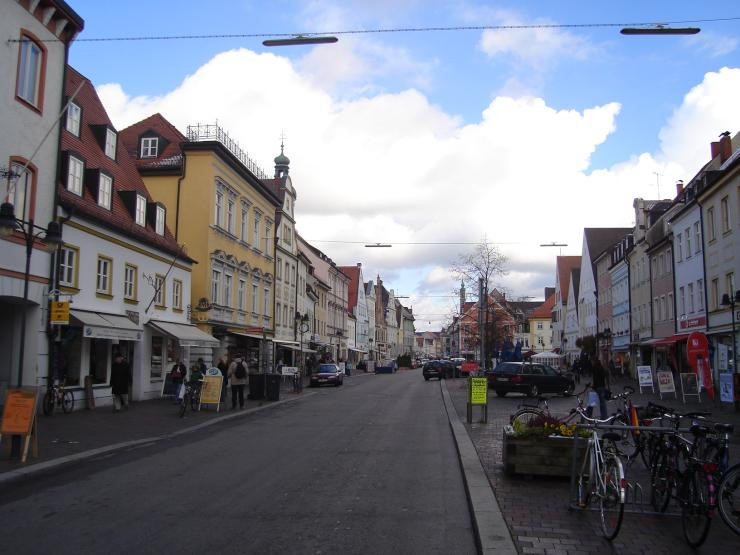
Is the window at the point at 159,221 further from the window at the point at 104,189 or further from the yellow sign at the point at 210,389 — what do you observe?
the yellow sign at the point at 210,389

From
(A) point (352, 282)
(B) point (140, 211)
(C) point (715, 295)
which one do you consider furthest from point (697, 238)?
(A) point (352, 282)

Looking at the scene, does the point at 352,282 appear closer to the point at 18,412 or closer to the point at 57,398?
the point at 57,398

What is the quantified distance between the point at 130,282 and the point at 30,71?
8706 mm

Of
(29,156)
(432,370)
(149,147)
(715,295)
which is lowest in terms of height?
(432,370)

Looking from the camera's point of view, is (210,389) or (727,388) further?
(210,389)

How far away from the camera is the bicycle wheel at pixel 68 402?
65.9ft

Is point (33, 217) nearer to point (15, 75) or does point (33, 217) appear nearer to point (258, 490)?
point (15, 75)

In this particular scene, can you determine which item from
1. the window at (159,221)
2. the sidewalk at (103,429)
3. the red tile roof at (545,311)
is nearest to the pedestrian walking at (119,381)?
the sidewalk at (103,429)

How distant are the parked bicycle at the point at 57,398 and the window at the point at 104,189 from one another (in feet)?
22.5

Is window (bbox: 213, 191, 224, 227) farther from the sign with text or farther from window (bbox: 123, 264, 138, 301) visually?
the sign with text

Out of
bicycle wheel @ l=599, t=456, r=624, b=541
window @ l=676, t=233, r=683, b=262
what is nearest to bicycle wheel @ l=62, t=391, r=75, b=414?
bicycle wheel @ l=599, t=456, r=624, b=541

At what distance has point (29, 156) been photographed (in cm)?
1967

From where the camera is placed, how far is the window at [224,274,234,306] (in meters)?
37.2

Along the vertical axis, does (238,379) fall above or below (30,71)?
below
